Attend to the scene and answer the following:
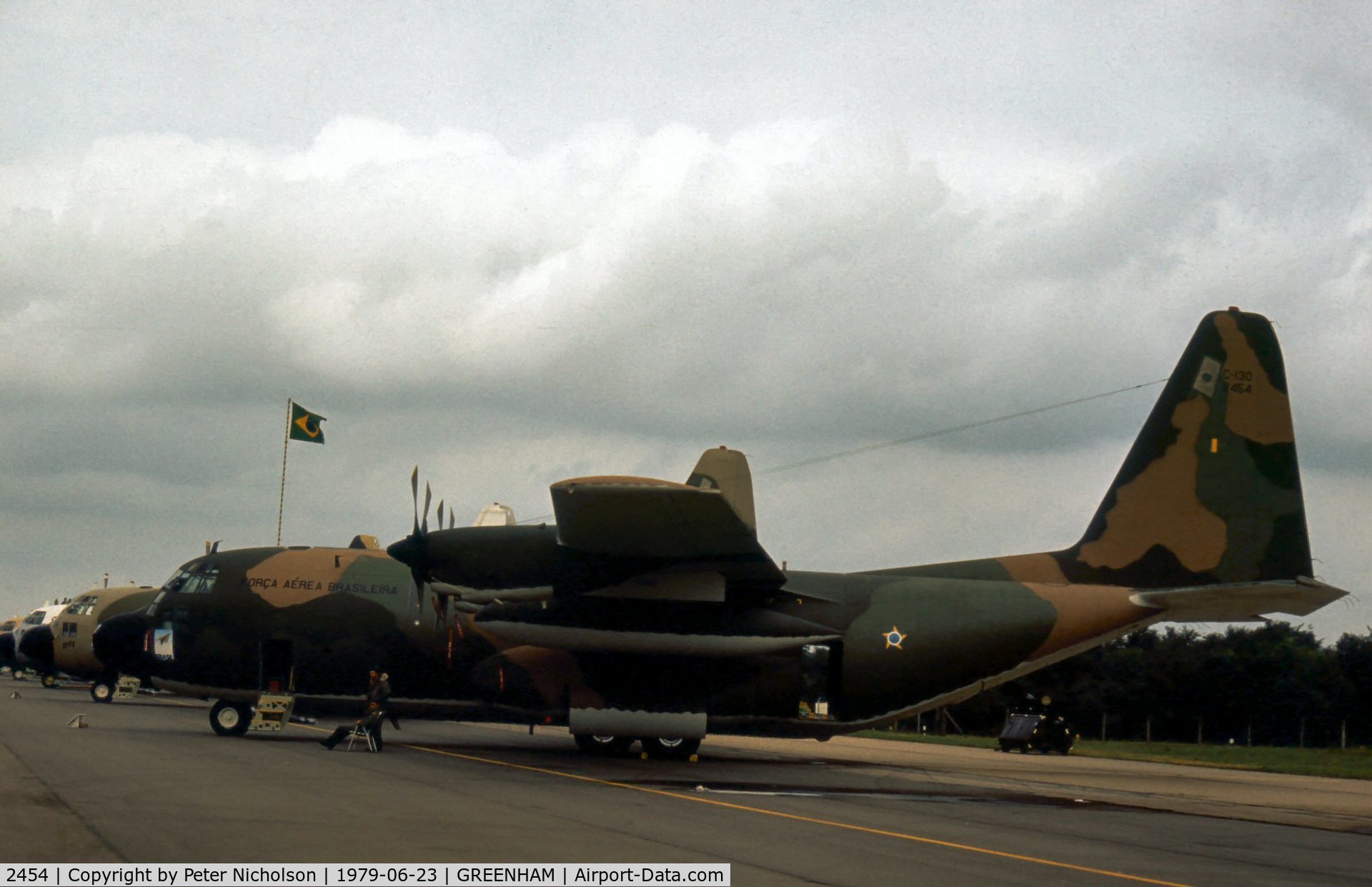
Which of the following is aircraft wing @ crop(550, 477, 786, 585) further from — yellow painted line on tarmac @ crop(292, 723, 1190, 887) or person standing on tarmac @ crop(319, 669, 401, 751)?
person standing on tarmac @ crop(319, 669, 401, 751)

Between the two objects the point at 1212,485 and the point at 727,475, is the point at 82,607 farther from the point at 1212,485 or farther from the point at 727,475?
the point at 1212,485

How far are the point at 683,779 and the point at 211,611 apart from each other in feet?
32.7

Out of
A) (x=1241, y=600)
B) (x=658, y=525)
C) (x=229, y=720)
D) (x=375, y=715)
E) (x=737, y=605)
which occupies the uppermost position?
(x=658, y=525)

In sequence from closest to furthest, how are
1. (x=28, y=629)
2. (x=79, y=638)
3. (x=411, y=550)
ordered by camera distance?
(x=411, y=550), (x=79, y=638), (x=28, y=629)

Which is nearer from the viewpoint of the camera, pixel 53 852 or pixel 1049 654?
pixel 53 852

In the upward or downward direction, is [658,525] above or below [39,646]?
above

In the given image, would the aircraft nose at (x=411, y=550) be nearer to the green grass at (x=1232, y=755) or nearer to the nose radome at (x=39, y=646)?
the green grass at (x=1232, y=755)

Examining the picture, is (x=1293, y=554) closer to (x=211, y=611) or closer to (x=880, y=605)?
(x=880, y=605)

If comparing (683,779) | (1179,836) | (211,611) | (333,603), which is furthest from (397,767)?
(1179,836)

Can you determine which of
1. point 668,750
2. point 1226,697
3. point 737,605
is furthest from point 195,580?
point 1226,697

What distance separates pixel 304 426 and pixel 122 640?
12977 mm

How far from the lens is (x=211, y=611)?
72.2ft

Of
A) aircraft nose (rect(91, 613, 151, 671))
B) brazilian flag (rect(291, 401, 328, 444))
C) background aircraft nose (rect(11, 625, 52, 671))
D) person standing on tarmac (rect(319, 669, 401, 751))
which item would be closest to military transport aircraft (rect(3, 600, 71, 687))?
background aircraft nose (rect(11, 625, 52, 671))

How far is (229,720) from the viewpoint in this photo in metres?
22.7
